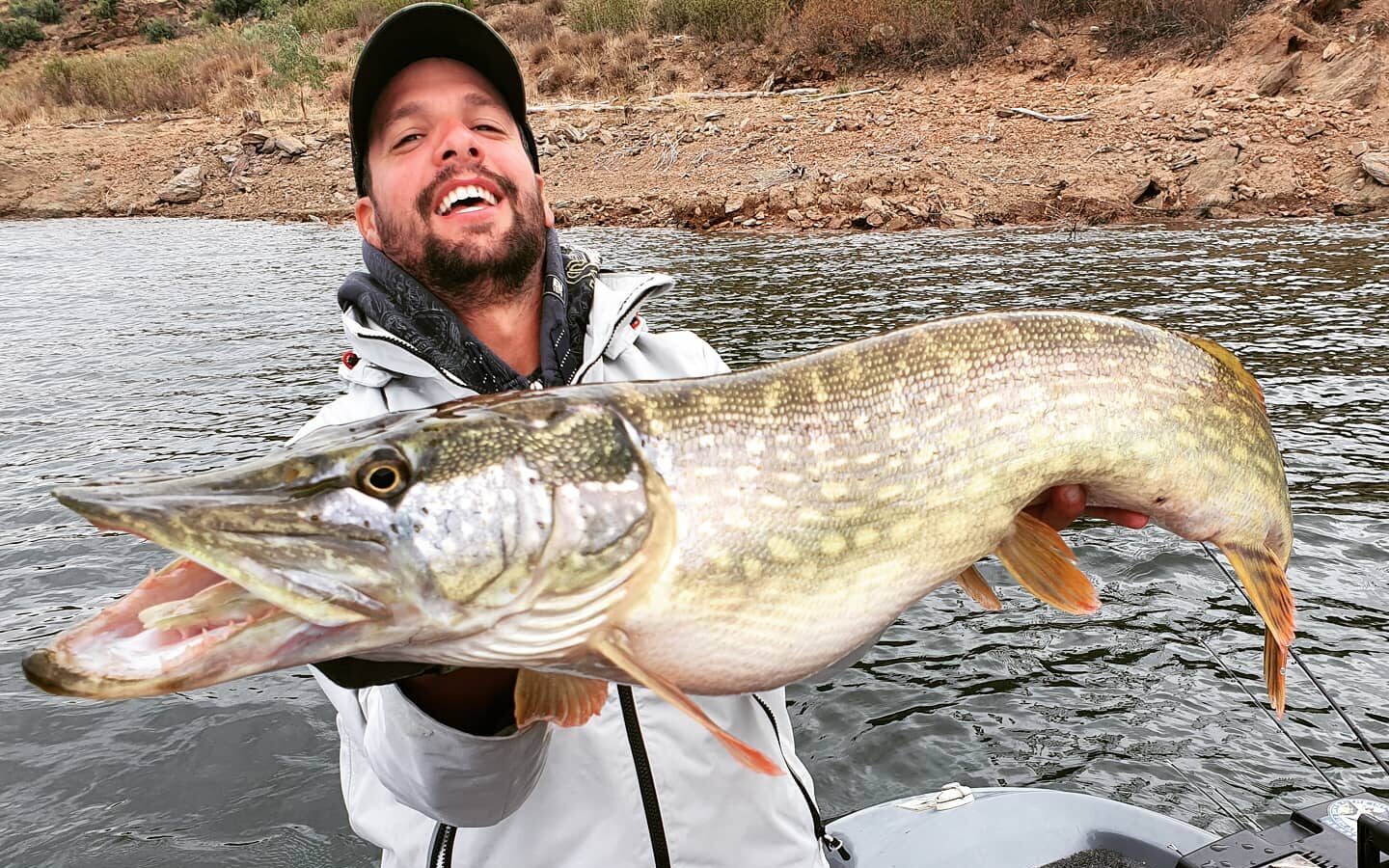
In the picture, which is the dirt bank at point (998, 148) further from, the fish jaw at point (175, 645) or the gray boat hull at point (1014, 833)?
the fish jaw at point (175, 645)

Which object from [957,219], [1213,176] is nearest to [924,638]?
[957,219]

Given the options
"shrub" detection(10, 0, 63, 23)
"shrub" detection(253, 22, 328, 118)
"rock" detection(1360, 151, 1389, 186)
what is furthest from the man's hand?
"shrub" detection(10, 0, 63, 23)

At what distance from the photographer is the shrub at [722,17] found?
Result: 23.4 metres

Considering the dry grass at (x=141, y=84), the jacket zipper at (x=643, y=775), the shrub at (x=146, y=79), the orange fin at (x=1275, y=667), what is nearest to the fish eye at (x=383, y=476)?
the jacket zipper at (x=643, y=775)

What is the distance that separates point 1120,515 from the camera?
7.53 feet

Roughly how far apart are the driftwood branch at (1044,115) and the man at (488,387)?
606 inches

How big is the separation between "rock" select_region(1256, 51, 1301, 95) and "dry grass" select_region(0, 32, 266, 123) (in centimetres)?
2509

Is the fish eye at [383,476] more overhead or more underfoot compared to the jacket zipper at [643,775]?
more overhead

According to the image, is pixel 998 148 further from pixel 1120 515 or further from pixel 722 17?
pixel 1120 515

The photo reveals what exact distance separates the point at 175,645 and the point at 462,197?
61.6 inches

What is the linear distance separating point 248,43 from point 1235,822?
123 feet

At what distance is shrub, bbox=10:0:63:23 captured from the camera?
146 feet

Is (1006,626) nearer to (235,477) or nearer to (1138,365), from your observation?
(1138,365)

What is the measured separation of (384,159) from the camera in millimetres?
2746
